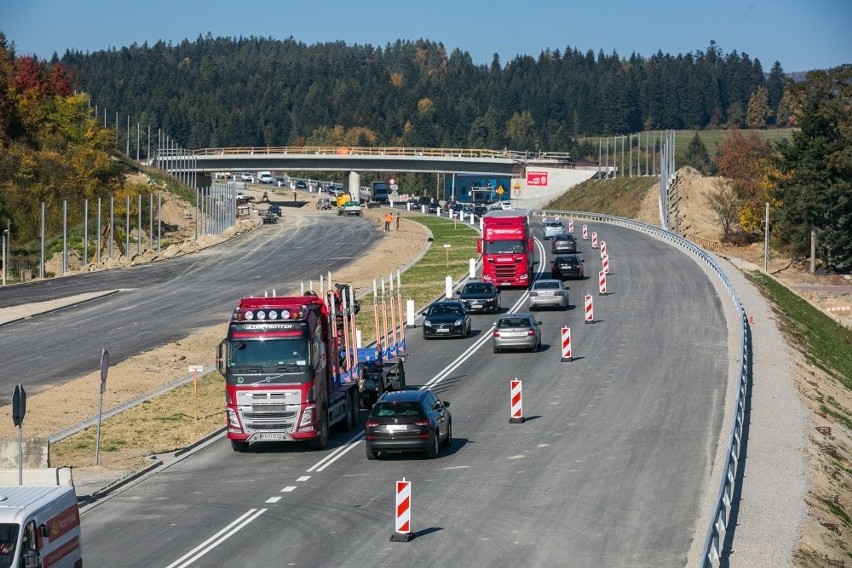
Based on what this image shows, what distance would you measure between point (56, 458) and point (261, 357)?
592 cm

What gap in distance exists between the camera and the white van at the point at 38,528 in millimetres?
17812

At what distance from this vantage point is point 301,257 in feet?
316

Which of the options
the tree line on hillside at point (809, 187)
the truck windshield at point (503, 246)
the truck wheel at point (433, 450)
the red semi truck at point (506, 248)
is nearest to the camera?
the truck wheel at point (433, 450)

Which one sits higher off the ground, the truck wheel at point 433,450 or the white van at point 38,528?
Result: the white van at point 38,528

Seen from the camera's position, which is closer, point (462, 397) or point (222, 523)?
point (222, 523)

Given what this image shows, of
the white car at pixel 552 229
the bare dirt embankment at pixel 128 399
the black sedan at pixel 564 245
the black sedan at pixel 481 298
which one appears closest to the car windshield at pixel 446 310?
the black sedan at pixel 481 298

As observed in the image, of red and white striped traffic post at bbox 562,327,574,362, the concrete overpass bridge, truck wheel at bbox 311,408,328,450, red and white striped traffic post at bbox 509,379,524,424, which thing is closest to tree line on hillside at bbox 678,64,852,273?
the concrete overpass bridge

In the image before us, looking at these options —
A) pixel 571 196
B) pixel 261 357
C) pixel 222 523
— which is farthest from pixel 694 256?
pixel 571 196

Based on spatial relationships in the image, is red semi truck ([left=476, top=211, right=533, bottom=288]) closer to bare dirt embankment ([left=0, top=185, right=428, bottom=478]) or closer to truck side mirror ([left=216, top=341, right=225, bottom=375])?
bare dirt embankment ([left=0, top=185, right=428, bottom=478])

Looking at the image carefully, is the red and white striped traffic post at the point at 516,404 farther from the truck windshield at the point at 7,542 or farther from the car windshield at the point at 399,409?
the truck windshield at the point at 7,542

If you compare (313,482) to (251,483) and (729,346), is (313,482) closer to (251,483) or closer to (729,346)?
(251,483)

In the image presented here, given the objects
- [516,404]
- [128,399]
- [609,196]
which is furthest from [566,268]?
[609,196]

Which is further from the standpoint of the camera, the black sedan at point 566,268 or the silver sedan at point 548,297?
the black sedan at point 566,268

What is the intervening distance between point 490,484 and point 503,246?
131 ft
